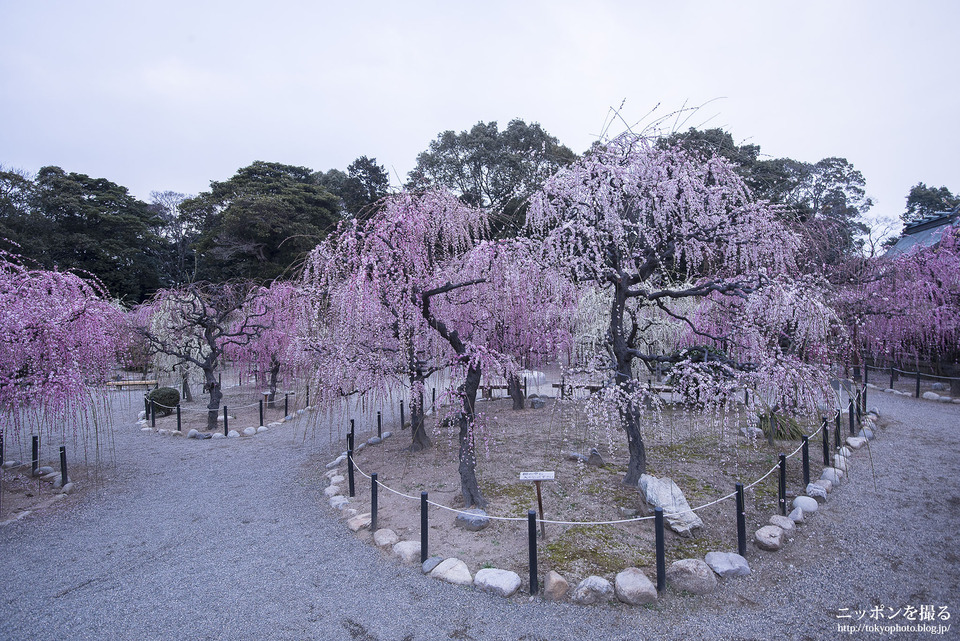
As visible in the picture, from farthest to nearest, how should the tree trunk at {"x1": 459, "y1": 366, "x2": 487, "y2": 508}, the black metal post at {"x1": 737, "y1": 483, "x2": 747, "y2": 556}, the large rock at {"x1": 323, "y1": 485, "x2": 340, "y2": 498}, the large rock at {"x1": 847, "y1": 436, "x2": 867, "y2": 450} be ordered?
the large rock at {"x1": 847, "y1": 436, "x2": 867, "y2": 450}, the large rock at {"x1": 323, "y1": 485, "x2": 340, "y2": 498}, the tree trunk at {"x1": 459, "y1": 366, "x2": 487, "y2": 508}, the black metal post at {"x1": 737, "y1": 483, "x2": 747, "y2": 556}

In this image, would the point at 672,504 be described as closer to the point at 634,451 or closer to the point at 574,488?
the point at 634,451

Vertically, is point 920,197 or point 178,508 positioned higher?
point 920,197

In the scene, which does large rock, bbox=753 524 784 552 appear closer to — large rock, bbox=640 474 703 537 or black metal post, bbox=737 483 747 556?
black metal post, bbox=737 483 747 556

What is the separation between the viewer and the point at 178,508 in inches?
226

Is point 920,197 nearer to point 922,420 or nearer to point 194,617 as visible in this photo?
point 922,420

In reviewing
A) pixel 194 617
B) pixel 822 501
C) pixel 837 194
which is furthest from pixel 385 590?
pixel 837 194

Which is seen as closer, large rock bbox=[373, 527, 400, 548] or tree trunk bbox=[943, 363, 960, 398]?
large rock bbox=[373, 527, 400, 548]

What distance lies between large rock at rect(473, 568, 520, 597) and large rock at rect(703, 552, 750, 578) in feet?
5.47

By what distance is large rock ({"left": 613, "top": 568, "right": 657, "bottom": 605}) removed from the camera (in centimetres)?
345

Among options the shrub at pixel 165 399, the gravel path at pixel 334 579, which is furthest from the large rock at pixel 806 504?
the shrub at pixel 165 399

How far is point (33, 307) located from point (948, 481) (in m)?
11.5

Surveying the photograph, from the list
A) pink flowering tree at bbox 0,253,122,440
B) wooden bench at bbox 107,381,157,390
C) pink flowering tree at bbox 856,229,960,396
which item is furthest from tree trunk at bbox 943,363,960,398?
wooden bench at bbox 107,381,157,390

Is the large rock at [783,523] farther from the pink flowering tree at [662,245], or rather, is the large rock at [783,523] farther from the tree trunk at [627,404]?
the tree trunk at [627,404]

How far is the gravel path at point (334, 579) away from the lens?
3299mm
